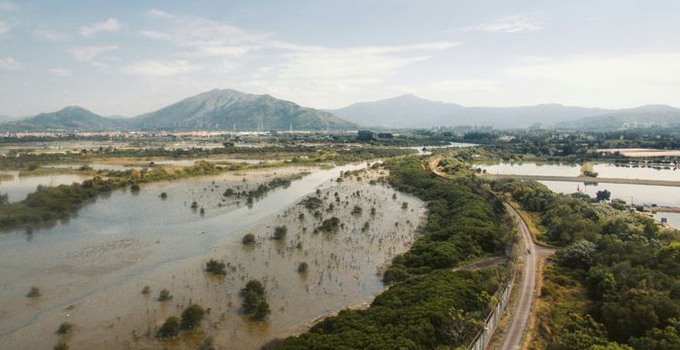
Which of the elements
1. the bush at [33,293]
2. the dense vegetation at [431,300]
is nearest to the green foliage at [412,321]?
the dense vegetation at [431,300]

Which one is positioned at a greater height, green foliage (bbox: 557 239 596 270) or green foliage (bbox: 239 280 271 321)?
green foliage (bbox: 557 239 596 270)

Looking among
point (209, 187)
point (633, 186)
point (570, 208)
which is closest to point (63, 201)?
point (209, 187)

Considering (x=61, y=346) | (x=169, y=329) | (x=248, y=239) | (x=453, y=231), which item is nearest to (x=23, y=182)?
(x=248, y=239)

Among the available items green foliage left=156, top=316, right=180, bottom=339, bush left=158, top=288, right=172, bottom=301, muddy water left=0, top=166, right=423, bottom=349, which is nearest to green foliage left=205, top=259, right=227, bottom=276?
muddy water left=0, top=166, right=423, bottom=349

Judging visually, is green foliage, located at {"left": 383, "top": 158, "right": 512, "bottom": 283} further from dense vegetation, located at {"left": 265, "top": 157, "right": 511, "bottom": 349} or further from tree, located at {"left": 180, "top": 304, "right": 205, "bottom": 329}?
tree, located at {"left": 180, "top": 304, "right": 205, "bottom": 329}

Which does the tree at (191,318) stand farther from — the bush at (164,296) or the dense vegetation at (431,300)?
the dense vegetation at (431,300)

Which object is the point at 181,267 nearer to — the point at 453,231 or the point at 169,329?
the point at 169,329
